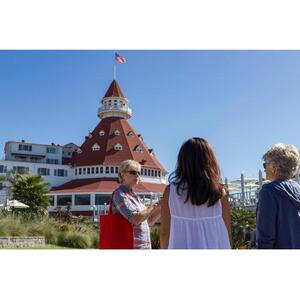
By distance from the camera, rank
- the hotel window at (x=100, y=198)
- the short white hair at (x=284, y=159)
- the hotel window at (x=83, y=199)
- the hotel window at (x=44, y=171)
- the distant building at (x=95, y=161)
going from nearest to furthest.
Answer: the short white hair at (x=284, y=159)
the hotel window at (x=100, y=198)
the hotel window at (x=83, y=199)
the distant building at (x=95, y=161)
the hotel window at (x=44, y=171)

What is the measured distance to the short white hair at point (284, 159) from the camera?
118 inches

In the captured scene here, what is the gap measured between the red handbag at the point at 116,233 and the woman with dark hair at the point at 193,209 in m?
0.55

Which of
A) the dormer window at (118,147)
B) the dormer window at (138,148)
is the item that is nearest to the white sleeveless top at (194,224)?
the dormer window at (118,147)

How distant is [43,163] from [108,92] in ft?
36.5

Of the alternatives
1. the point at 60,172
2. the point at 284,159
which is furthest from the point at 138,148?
the point at 284,159

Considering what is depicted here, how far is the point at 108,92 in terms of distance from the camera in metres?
48.8

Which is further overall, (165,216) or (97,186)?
(97,186)

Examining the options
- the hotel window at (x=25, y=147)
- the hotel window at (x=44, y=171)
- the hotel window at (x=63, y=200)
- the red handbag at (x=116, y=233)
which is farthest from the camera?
the hotel window at (x=25, y=147)

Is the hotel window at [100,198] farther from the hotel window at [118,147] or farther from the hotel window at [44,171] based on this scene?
the hotel window at [44,171]

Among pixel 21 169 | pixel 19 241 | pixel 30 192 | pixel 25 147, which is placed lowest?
pixel 19 241

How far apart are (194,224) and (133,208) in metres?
0.68

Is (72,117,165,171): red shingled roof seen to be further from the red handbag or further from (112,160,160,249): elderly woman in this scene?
the red handbag

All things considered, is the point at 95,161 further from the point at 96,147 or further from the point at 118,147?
the point at 118,147

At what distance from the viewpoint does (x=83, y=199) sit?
38.2m
